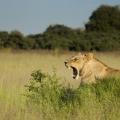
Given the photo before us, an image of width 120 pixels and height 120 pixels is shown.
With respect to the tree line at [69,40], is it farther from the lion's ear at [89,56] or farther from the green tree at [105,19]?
the lion's ear at [89,56]

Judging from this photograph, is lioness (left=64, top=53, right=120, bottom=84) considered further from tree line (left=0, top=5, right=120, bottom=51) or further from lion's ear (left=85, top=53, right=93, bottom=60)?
tree line (left=0, top=5, right=120, bottom=51)

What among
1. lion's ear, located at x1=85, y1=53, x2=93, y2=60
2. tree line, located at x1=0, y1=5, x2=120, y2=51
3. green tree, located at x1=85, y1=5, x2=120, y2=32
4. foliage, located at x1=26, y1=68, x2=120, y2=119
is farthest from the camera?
green tree, located at x1=85, y1=5, x2=120, y2=32

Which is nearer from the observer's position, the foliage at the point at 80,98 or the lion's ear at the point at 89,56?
the foliage at the point at 80,98

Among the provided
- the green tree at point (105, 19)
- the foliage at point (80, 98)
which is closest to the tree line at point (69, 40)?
the green tree at point (105, 19)

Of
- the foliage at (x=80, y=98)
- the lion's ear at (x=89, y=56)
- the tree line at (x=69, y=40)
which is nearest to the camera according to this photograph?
the foliage at (x=80, y=98)

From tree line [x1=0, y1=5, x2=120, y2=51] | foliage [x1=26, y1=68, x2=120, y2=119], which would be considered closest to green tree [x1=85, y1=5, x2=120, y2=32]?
tree line [x1=0, y1=5, x2=120, y2=51]

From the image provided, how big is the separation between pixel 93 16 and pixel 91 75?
3854 centimetres

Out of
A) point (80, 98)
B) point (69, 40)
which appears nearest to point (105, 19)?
point (69, 40)

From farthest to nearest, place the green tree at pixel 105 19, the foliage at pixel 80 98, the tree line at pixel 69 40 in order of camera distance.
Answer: the green tree at pixel 105 19 → the tree line at pixel 69 40 → the foliage at pixel 80 98

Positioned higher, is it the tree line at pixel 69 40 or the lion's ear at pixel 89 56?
the tree line at pixel 69 40

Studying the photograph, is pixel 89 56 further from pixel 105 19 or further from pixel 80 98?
pixel 105 19

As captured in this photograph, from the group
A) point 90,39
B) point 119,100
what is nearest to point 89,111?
point 119,100

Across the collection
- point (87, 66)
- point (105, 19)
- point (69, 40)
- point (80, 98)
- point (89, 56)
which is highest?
point (105, 19)

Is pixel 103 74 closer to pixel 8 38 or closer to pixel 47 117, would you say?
pixel 47 117
